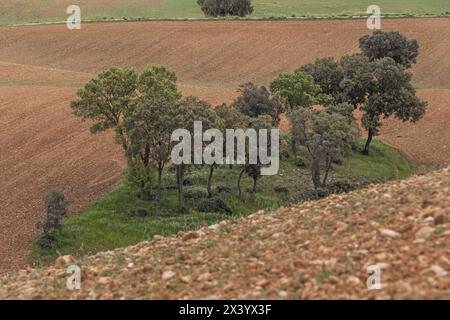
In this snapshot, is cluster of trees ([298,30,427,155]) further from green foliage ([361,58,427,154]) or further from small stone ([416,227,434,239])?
small stone ([416,227,434,239])

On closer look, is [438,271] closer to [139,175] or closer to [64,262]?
[64,262]

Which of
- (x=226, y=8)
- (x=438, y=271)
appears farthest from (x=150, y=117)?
(x=226, y=8)

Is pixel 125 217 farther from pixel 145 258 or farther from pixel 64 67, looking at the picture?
pixel 64 67

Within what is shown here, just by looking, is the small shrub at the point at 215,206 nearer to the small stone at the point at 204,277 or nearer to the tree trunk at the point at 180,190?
the tree trunk at the point at 180,190

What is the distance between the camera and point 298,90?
51.8m

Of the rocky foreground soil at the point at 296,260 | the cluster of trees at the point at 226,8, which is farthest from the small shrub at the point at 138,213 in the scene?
the cluster of trees at the point at 226,8

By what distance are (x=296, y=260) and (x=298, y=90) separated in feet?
129

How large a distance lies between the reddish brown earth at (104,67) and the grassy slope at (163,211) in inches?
76.1

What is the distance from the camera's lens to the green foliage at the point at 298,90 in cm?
5162

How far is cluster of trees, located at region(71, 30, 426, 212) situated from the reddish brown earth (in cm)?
421

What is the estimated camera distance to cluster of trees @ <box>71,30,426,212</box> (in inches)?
1486

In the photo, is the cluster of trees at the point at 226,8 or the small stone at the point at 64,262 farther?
the cluster of trees at the point at 226,8
